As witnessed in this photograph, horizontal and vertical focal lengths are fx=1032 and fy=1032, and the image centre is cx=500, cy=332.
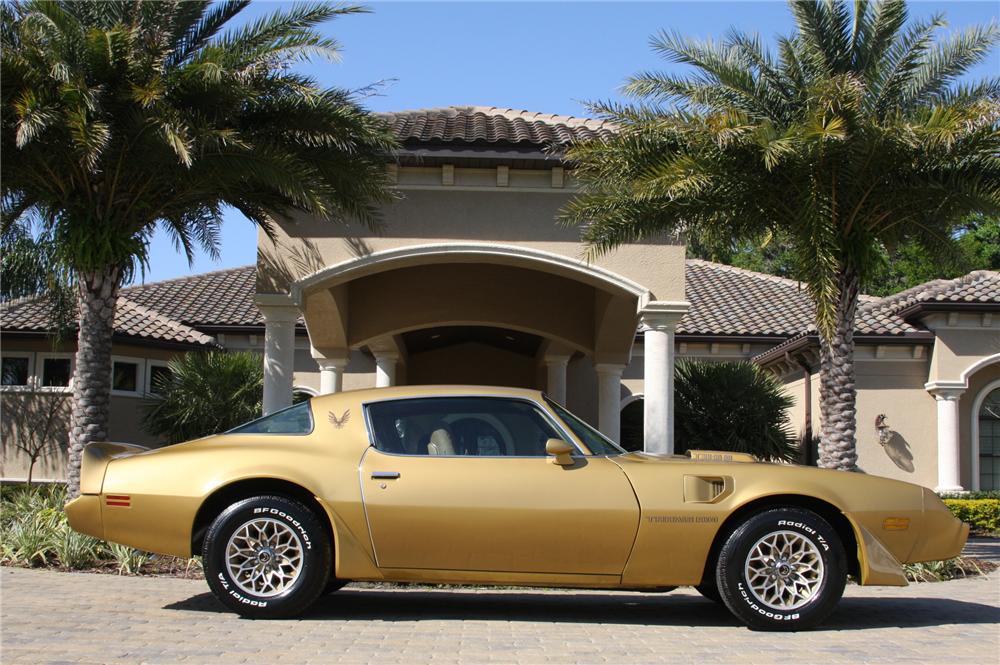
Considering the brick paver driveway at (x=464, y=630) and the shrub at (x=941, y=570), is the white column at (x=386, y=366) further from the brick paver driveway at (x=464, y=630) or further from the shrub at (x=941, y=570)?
the brick paver driveway at (x=464, y=630)

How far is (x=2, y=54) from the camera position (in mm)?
9812

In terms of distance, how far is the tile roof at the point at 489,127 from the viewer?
12.3m

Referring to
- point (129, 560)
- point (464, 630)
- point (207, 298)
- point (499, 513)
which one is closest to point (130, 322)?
point (207, 298)

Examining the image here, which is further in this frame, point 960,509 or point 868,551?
point 960,509

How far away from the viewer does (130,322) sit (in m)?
21.5

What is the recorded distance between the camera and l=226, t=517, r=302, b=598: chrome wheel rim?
19.7 ft

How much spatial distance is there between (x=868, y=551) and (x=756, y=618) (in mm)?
772

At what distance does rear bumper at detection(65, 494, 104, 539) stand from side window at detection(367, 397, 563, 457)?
1.71m

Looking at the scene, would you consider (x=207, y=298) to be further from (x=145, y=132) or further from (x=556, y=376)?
(x=145, y=132)

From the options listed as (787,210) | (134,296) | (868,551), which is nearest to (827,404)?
(787,210)

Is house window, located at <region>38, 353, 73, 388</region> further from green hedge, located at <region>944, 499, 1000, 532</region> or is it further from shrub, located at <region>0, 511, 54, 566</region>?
green hedge, located at <region>944, 499, 1000, 532</region>

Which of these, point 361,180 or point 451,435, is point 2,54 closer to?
point 361,180

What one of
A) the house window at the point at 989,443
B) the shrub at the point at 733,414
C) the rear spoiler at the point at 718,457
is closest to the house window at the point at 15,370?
the shrub at the point at 733,414

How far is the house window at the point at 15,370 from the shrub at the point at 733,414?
13449 millimetres
